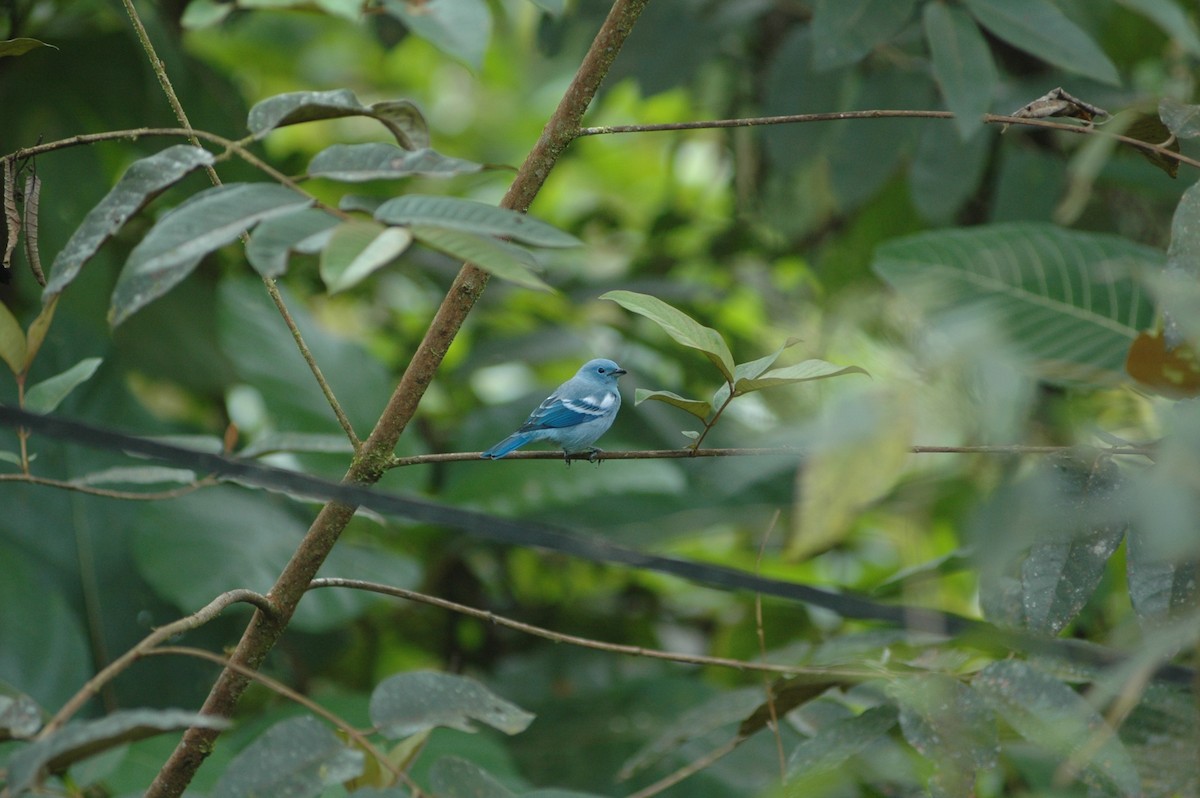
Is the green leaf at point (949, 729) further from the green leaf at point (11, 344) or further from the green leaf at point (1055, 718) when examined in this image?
the green leaf at point (11, 344)

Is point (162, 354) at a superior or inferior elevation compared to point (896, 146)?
inferior

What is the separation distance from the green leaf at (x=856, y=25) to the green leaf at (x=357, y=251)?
121cm

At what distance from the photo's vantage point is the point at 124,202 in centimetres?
102

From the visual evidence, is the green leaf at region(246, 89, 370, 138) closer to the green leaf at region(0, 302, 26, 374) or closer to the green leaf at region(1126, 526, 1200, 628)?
the green leaf at region(0, 302, 26, 374)

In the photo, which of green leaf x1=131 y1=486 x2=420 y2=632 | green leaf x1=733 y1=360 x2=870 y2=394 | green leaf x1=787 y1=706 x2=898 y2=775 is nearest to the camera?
green leaf x1=733 y1=360 x2=870 y2=394

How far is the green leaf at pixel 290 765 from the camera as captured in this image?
3.43 feet

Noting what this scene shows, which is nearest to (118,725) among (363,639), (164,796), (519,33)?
(164,796)

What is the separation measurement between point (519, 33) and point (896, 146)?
8.46 ft

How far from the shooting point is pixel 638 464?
2889 millimetres

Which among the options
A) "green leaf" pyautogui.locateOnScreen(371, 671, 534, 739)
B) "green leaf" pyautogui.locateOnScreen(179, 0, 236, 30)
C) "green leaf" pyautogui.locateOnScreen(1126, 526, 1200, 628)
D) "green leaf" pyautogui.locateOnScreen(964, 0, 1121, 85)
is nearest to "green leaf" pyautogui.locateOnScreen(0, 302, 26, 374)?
"green leaf" pyautogui.locateOnScreen(371, 671, 534, 739)

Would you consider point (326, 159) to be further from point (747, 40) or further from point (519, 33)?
point (519, 33)

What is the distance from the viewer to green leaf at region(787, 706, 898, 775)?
140cm

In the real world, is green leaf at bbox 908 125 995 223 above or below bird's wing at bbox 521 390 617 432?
above

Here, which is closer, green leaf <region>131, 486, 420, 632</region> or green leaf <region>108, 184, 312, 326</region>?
green leaf <region>108, 184, 312, 326</region>
